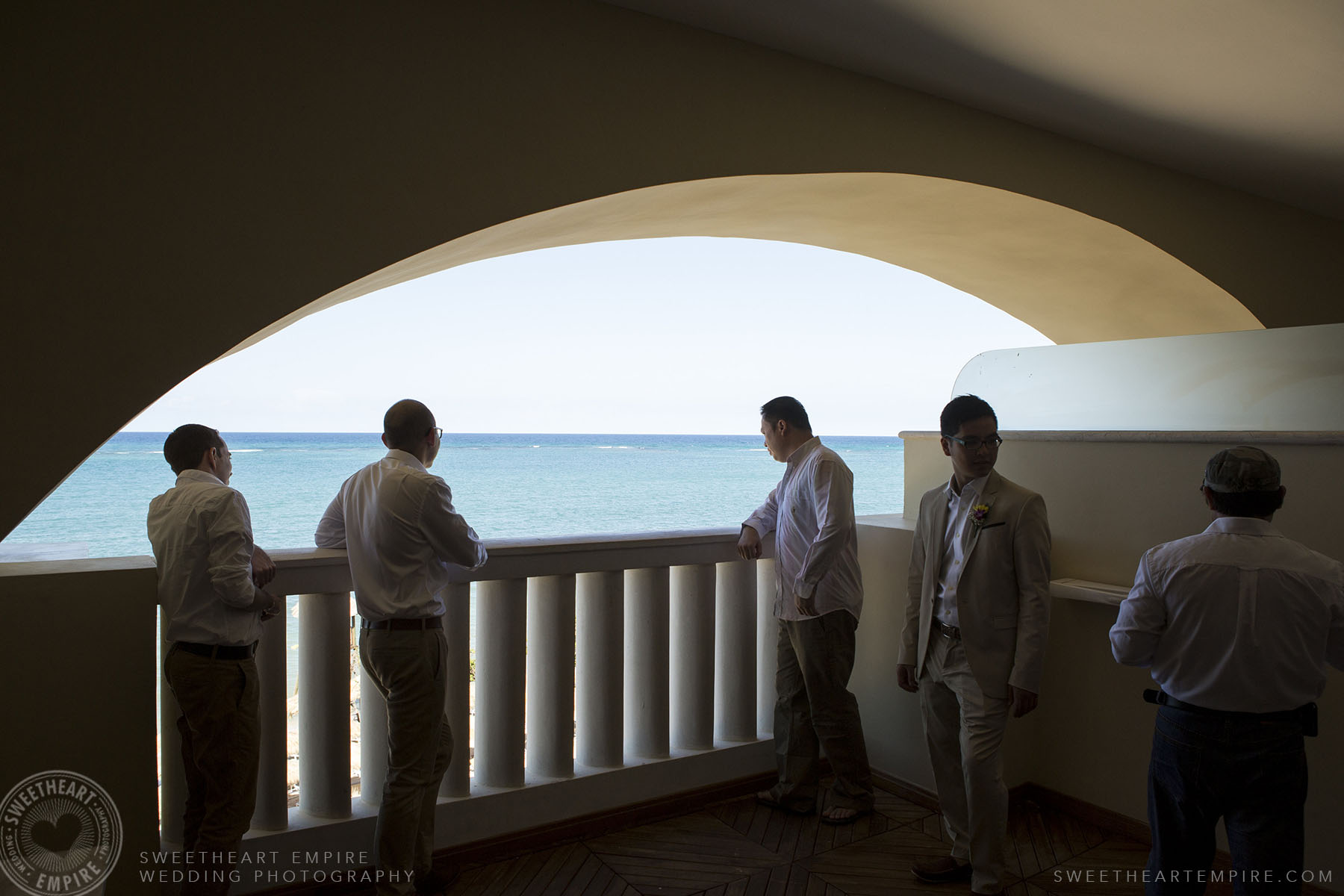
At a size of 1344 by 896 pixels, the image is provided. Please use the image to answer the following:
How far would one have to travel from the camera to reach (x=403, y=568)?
2691mm

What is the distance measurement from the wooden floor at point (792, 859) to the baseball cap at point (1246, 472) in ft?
5.30

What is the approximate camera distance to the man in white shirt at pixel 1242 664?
2002 millimetres

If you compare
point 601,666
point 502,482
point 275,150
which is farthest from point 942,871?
point 502,482

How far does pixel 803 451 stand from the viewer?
3.51 metres

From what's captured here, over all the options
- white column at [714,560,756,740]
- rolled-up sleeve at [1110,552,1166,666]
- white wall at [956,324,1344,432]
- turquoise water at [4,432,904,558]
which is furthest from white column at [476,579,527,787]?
turquoise water at [4,432,904,558]

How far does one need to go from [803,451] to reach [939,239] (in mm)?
2155

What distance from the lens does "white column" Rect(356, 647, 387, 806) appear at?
9.99 feet

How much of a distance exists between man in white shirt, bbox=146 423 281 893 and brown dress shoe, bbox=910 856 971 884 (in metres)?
2.19

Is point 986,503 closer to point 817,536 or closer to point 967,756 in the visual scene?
point 817,536

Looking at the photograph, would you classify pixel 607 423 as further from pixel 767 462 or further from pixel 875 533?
pixel 875 533

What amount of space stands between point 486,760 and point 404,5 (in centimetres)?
268

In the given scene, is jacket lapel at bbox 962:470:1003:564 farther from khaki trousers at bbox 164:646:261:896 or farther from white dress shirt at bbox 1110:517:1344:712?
khaki trousers at bbox 164:646:261:896

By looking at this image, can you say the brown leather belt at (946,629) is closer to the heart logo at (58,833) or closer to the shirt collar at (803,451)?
the shirt collar at (803,451)

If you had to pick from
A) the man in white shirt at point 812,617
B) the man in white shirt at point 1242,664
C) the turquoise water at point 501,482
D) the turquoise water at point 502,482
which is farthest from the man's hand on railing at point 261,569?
the turquoise water at point 502,482
